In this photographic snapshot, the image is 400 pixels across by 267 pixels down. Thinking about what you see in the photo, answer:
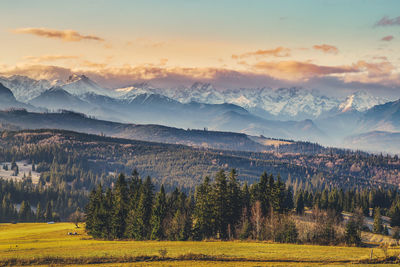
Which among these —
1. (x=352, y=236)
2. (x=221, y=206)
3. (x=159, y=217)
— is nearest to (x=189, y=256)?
(x=159, y=217)

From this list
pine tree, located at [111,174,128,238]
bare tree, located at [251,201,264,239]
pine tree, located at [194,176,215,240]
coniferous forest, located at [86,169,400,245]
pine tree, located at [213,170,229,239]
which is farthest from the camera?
pine tree, located at [111,174,128,238]

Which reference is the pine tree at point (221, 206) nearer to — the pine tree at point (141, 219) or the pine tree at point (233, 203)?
the pine tree at point (233, 203)

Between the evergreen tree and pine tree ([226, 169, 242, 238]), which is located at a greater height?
pine tree ([226, 169, 242, 238])

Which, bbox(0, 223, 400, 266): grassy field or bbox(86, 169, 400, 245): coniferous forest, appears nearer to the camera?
bbox(0, 223, 400, 266): grassy field

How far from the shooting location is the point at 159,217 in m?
118

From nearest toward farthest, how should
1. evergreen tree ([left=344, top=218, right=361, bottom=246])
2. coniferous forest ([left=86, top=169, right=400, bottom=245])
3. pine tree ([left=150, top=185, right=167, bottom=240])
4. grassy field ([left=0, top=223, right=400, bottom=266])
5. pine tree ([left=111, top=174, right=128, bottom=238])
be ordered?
grassy field ([left=0, top=223, right=400, bottom=266]) < evergreen tree ([left=344, top=218, right=361, bottom=246]) < coniferous forest ([left=86, top=169, right=400, bottom=245]) < pine tree ([left=150, top=185, right=167, bottom=240]) < pine tree ([left=111, top=174, right=128, bottom=238])

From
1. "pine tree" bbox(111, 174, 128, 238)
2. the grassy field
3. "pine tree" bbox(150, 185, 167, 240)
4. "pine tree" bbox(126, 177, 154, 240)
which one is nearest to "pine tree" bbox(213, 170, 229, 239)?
"pine tree" bbox(150, 185, 167, 240)

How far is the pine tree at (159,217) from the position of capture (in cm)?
11669

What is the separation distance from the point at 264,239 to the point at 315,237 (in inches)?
505

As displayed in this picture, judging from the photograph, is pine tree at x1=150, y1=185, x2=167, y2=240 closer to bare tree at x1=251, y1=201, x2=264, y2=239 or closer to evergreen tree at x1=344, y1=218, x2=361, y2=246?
bare tree at x1=251, y1=201, x2=264, y2=239

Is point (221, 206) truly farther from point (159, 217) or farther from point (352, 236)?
point (352, 236)

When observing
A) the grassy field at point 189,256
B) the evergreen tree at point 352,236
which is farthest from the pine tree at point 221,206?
the evergreen tree at point 352,236

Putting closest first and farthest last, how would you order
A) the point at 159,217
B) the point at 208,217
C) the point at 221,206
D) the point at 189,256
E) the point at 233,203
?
the point at 189,256 < the point at 159,217 < the point at 208,217 < the point at 221,206 < the point at 233,203

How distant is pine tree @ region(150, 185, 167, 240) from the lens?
383 feet
